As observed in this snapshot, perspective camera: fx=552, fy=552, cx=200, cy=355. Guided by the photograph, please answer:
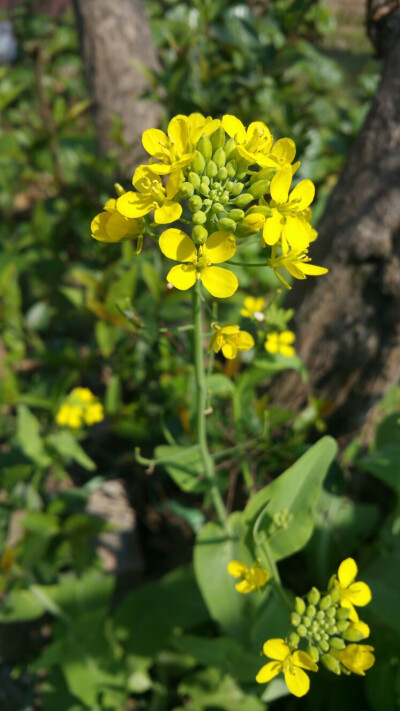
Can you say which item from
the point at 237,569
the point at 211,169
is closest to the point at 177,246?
the point at 211,169

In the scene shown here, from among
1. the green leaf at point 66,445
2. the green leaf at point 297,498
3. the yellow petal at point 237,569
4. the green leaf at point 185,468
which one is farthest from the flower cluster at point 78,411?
the yellow petal at point 237,569

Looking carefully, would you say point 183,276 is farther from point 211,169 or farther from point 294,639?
point 294,639

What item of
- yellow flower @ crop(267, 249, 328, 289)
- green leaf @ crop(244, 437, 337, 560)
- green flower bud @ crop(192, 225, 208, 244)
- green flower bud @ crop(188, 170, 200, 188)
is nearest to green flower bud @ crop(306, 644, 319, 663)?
green leaf @ crop(244, 437, 337, 560)

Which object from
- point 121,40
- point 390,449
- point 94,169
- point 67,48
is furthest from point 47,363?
point 67,48

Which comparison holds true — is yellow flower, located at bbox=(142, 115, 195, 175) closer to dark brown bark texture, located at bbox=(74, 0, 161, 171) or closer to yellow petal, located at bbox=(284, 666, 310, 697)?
yellow petal, located at bbox=(284, 666, 310, 697)

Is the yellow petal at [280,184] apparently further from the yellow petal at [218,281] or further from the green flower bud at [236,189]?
the yellow petal at [218,281]

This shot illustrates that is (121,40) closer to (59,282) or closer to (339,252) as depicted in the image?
(59,282)

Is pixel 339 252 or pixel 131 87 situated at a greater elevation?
pixel 131 87
